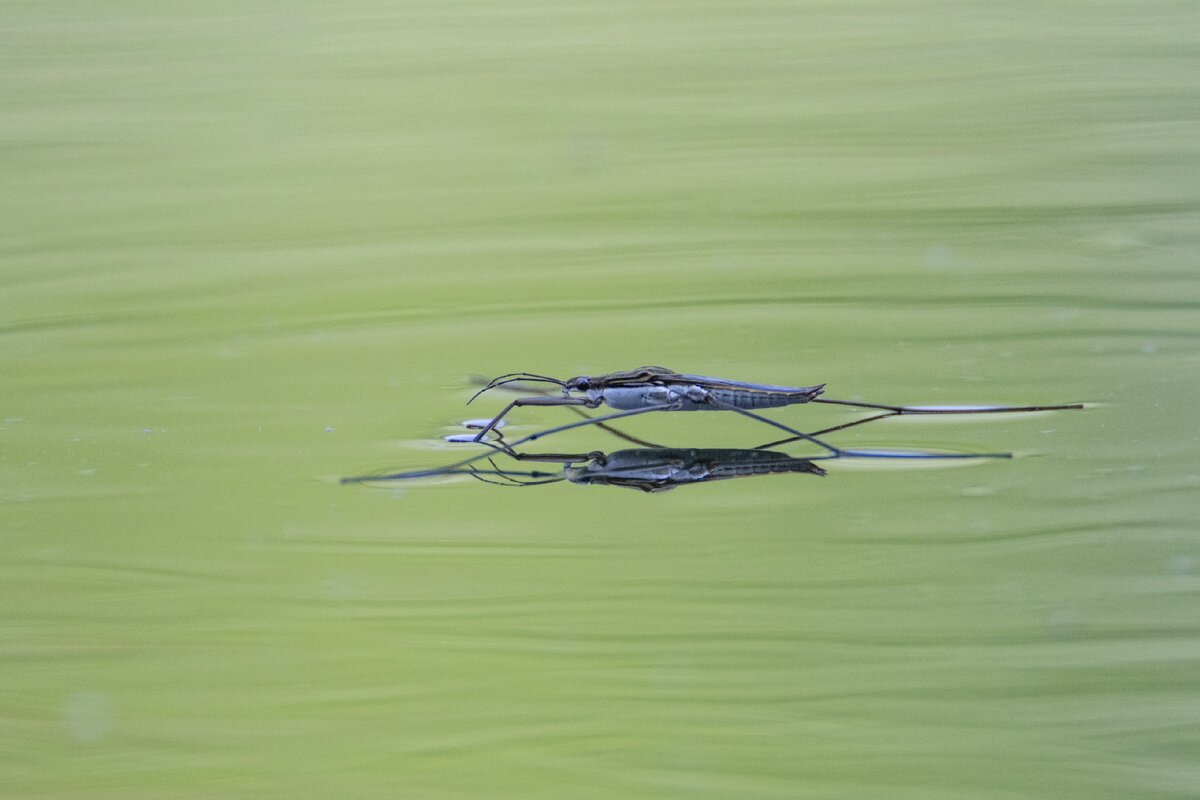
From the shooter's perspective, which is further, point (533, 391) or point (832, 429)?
point (533, 391)

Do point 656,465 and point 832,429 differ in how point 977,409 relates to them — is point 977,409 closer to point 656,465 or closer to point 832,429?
point 832,429

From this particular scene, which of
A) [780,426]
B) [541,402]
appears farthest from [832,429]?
[541,402]

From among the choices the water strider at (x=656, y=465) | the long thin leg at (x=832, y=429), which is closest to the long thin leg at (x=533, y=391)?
the water strider at (x=656, y=465)

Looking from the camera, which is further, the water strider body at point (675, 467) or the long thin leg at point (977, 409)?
the long thin leg at point (977, 409)

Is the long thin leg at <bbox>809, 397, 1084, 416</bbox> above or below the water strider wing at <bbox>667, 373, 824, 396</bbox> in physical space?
below

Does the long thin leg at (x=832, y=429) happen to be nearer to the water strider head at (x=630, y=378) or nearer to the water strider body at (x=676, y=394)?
the water strider body at (x=676, y=394)

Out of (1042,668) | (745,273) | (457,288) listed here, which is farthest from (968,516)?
(457,288)

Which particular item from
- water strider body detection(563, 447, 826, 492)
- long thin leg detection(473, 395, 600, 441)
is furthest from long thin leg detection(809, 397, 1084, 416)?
long thin leg detection(473, 395, 600, 441)

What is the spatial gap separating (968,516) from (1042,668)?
7.2 inches

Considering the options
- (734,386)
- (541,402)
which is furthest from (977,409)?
(541,402)

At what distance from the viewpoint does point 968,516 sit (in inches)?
40.8

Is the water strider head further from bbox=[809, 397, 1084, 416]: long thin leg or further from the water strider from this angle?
bbox=[809, 397, 1084, 416]: long thin leg

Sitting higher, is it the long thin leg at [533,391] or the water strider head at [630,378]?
the water strider head at [630,378]

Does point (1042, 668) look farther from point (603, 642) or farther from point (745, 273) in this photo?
point (745, 273)
